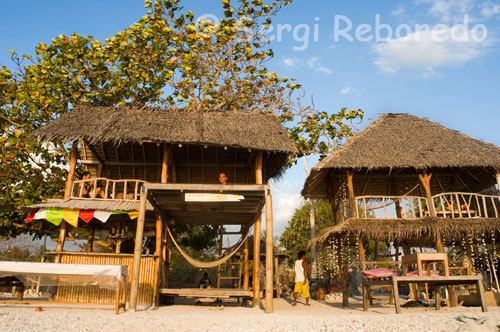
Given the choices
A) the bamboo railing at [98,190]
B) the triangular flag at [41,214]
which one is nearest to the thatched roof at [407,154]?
the bamboo railing at [98,190]

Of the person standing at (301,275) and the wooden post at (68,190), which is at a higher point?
the wooden post at (68,190)

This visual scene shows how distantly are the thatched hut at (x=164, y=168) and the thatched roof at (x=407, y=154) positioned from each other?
1.62 m

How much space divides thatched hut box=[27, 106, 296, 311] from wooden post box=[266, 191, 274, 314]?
23 mm

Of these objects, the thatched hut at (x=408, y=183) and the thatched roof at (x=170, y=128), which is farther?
the thatched hut at (x=408, y=183)

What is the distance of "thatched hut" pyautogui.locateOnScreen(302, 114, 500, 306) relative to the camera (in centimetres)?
852

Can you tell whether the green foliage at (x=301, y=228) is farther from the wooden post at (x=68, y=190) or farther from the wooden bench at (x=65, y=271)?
the wooden bench at (x=65, y=271)

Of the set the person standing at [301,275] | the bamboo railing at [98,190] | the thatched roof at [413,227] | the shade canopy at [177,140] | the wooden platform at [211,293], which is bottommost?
the wooden platform at [211,293]

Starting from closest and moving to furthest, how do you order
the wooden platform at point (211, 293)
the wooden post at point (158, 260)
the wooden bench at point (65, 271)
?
the wooden bench at point (65, 271) < the wooden platform at point (211, 293) < the wooden post at point (158, 260)

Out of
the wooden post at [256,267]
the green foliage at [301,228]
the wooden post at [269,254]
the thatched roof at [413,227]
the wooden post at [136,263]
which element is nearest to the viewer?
the wooden post at [136,263]

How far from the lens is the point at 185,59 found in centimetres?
1232

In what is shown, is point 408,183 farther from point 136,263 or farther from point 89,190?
point 89,190

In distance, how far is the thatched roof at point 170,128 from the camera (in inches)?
306

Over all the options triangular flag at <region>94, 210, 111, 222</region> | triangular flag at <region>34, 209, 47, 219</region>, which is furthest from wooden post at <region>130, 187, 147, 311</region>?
triangular flag at <region>34, 209, 47, 219</region>

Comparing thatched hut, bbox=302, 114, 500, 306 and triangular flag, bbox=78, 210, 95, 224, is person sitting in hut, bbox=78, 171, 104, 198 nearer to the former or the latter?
triangular flag, bbox=78, 210, 95, 224
